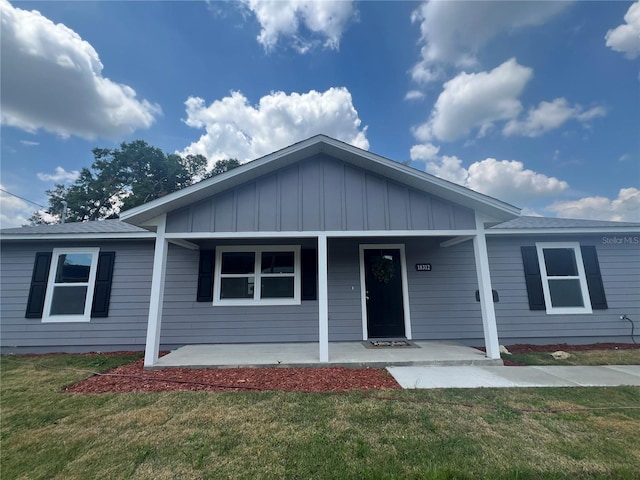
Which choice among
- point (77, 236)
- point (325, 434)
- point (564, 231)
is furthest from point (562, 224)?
point (77, 236)

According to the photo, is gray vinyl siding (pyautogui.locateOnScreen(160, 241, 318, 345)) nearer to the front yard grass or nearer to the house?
the house

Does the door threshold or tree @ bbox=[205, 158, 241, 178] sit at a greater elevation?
tree @ bbox=[205, 158, 241, 178]

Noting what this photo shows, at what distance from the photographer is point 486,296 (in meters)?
4.73

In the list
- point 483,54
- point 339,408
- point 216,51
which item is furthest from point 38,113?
point 483,54

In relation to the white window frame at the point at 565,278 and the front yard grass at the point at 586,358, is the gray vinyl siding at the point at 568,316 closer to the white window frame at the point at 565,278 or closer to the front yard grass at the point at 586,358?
the white window frame at the point at 565,278

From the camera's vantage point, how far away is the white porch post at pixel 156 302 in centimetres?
445

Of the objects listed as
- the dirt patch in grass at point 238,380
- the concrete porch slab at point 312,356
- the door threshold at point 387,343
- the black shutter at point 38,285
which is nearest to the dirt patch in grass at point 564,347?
the concrete porch slab at point 312,356

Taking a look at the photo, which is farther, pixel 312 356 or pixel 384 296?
pixel 384 296

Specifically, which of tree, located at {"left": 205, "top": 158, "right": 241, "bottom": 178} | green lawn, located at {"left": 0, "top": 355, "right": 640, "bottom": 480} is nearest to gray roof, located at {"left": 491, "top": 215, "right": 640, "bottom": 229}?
green lawn, located at {"left": 0, "top": 355, "right": 640, "bottom": 480}

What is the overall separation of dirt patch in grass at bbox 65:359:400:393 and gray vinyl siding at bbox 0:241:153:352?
176 cm

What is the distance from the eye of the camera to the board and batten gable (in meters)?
4.73

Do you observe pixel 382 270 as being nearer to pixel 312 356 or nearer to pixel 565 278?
pixel 312 356

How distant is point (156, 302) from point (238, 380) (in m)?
1.91

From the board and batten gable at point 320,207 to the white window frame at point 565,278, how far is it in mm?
2817
